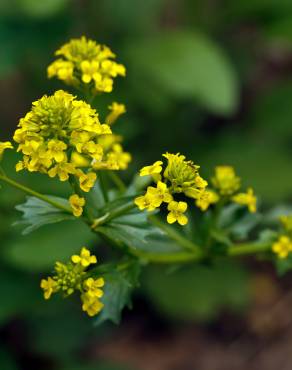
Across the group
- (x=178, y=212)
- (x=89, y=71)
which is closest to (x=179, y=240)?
(x=178, y=212)

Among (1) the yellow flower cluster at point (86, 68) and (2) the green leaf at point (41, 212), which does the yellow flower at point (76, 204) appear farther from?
(1) the yellow flower cluster at point (86, 68)

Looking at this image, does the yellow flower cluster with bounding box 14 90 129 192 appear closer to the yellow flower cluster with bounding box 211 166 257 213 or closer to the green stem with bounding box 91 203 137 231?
the green stem with bounding box 91 203 137 231

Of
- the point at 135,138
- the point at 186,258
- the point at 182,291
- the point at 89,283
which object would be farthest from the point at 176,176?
the point at 135,138

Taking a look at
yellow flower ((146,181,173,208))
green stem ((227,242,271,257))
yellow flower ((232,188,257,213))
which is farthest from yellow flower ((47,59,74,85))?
green stem ((227,242,271,257))

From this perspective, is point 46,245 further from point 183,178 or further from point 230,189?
point 183,178

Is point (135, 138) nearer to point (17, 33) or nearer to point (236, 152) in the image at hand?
point (236, 152)

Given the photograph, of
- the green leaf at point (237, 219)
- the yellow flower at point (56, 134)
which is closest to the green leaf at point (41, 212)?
the yellow flower at point (56, 134)

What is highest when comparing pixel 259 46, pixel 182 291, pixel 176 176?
pixel 259 46
